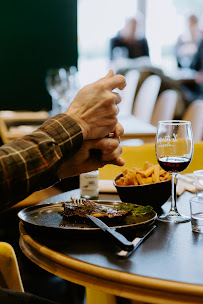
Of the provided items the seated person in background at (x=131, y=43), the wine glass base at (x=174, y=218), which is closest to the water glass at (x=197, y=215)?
the wine glass base at (x=174, y=218)

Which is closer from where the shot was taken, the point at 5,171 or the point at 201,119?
the point at 5,171

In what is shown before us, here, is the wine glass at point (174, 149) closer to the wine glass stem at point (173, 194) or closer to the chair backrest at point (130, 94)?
the wine glass stem at point (173, 194)

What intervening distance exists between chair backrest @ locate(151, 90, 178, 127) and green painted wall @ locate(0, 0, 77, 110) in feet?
3.40

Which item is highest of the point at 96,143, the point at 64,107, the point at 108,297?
the point at 96,143

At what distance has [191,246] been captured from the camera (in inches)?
35.6

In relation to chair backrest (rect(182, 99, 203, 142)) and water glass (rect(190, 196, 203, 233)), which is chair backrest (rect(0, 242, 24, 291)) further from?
chair backrest (rect(182, 99, 203, 142))

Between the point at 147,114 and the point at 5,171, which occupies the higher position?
the point at 5,171

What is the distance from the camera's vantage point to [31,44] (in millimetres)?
4457

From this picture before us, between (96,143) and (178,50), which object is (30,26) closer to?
(96,143)

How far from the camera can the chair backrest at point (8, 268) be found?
1172 millimetres

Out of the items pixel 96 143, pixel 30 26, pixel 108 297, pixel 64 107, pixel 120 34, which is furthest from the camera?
pixel 120 34

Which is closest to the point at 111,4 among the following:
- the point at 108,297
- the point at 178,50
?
the point at 178,50

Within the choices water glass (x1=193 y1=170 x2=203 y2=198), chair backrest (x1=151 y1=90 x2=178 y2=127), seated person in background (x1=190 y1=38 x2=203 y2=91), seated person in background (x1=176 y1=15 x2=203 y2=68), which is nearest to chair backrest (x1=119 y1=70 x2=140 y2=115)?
chair backrest (x1=151 y1=90 x2=178 y2=127)

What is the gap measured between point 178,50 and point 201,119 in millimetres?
4808
